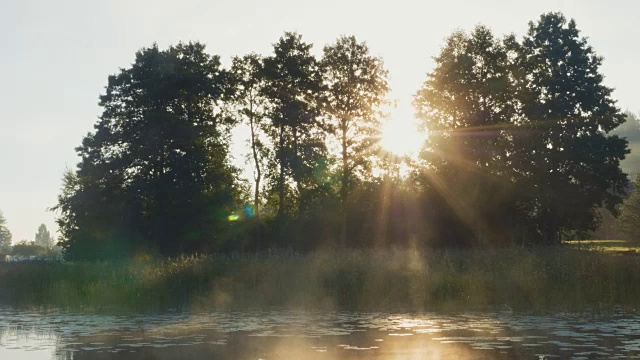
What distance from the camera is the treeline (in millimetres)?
52469

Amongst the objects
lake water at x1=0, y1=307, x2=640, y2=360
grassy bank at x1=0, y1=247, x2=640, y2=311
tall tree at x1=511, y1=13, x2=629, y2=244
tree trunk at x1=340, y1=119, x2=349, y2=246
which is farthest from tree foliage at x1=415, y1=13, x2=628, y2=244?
lake water at x1=0, y1=307, x2=640, y2=360

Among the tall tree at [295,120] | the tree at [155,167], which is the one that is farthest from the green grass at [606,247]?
the tree at [155,167]

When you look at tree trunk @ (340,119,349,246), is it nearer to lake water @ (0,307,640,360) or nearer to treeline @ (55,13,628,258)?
treeline @ (55,13,628,258)

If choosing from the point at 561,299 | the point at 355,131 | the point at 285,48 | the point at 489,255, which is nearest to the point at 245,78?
the point at 285,48

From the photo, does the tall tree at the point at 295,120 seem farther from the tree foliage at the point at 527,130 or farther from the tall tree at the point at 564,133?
the tall tree at the point at 564,133

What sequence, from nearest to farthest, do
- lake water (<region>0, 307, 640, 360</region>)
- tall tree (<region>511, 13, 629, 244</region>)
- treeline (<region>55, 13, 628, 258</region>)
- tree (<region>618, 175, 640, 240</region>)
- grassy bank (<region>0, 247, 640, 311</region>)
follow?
lake water (<region>0, 307, 640, 360</region>) < grassy bank (<region>0, 247, 640, 311</region>) < treeline (<region>55, 13, 628, 258</region>) < tall tree (<region>511, 13, 629, 244</region>) < tree (<region>618, 175, 640, 240</region>)

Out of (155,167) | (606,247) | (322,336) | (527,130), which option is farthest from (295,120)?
(322,336)

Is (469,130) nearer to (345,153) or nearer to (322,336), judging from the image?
(345,153)

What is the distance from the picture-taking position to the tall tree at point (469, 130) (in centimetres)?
5284

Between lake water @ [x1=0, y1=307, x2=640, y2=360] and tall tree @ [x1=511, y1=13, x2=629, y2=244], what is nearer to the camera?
lake water @ [x1=0, y1=307, x2=640, y2=360]

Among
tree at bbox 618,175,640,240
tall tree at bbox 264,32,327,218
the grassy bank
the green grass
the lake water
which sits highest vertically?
tall tree at bbox 264,32,327,218

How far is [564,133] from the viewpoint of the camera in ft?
189

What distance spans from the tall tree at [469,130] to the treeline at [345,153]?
0.34 ft

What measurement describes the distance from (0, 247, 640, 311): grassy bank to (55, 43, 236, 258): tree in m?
23.7
